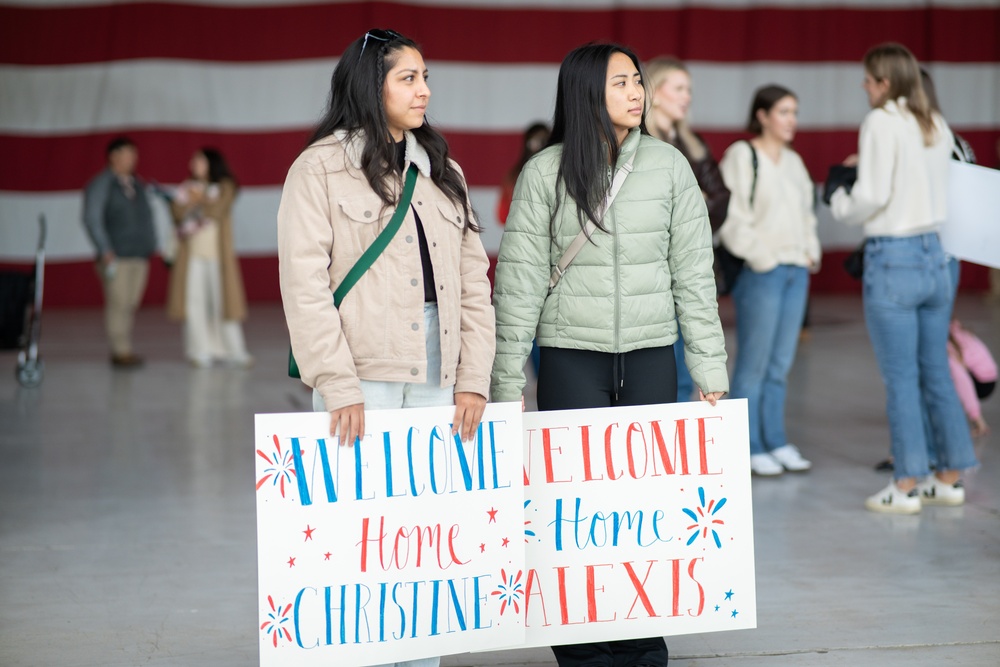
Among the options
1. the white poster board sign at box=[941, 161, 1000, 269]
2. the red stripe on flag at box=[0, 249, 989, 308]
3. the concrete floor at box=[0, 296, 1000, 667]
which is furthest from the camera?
the red stripe on flag at box=[0, 249, 989, 308]

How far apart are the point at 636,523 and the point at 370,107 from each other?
1.09 metres

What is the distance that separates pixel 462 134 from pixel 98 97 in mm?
3579

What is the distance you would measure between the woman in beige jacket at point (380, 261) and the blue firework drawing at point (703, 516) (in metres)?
0.56

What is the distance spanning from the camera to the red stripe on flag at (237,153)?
11734 mm

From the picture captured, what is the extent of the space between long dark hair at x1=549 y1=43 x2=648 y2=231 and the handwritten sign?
50 centimetres

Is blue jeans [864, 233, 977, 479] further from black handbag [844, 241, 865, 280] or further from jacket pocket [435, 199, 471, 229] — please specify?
jacket pocket [435, 199, 471, 229]

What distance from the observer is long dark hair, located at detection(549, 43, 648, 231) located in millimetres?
2664

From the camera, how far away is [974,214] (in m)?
4.24

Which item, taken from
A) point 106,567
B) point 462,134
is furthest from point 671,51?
point 106,567

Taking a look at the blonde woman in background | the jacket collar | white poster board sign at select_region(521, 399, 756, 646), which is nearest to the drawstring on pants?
white poster board sign at select_region(521, 399, 756, 646)

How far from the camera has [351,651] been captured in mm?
2488

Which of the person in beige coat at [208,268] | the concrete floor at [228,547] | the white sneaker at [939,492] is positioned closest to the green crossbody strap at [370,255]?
the concrete floor at [228,547]

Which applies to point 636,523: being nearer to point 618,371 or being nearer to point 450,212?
point 618,371

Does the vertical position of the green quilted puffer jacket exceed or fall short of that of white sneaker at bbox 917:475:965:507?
it exceeds it
